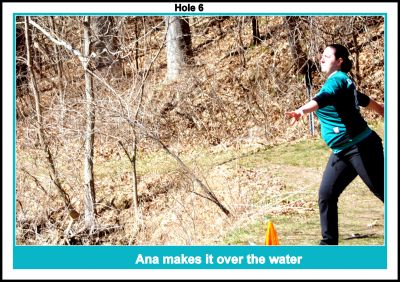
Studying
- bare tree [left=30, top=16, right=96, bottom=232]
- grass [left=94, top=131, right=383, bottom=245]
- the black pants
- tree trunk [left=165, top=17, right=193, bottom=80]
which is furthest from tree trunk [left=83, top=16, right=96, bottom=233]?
the black pants

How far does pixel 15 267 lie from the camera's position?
6293 mm

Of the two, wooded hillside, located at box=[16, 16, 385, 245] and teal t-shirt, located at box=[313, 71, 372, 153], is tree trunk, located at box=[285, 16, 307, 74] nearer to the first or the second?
wooded hillside, located at box=[16, 16, 385, 245]

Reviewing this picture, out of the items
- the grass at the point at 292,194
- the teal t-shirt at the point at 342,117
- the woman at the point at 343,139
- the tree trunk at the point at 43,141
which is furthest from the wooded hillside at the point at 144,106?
the teal t-shirt at the point at 342,117

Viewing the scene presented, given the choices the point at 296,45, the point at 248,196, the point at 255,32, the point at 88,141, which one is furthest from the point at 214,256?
the point at 255,32

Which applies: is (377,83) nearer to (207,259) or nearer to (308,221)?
(308,221)

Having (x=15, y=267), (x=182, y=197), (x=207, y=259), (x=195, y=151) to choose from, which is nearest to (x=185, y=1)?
(x=207, y=259)

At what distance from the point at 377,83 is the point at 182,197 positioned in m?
4.62

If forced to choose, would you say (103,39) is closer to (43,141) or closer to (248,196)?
(43,141)

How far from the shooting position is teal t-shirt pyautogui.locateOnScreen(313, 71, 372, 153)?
19.8 feet

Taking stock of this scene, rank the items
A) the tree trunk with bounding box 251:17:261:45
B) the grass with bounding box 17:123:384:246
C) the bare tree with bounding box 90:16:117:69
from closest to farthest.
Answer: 1. the grass with bounding box 17:123:384:246
2. the bare tree with bounding box 90:16:117:69
3. the tree trunk with bounding box 251:17:261:45
